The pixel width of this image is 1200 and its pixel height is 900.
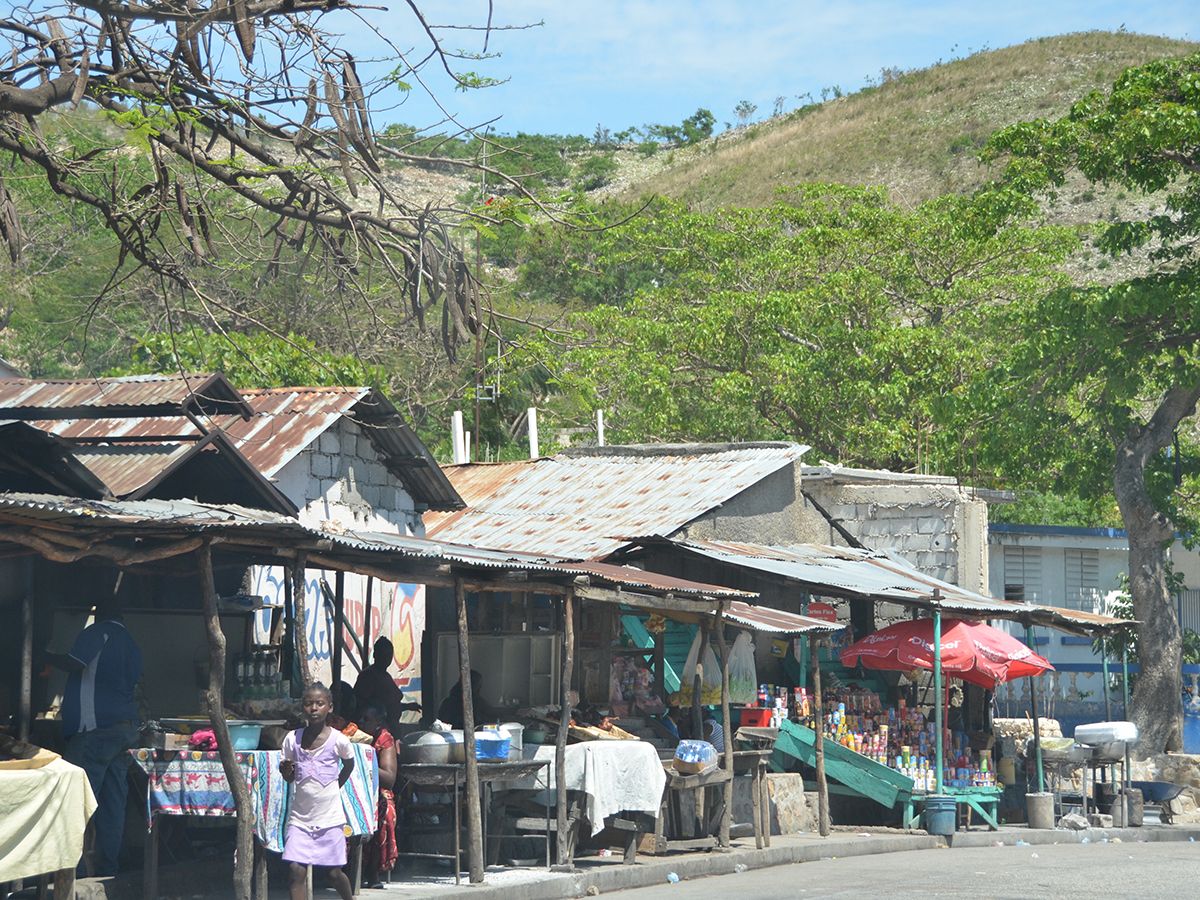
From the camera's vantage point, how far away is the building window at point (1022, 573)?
3027 centimetres

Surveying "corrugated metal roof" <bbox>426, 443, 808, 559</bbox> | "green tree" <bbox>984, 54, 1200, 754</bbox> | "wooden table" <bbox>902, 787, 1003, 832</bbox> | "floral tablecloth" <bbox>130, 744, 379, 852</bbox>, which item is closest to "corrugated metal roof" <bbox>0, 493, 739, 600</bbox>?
"floral tablecloth" <bbox>130, 744, 379, 852</bbox>

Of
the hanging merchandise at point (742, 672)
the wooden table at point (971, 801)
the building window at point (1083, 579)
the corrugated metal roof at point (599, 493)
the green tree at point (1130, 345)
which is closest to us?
the hanging merchandise at point (742, 672)

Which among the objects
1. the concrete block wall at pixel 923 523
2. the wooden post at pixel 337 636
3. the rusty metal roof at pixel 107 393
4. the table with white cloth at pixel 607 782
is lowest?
the table with white cloth at pixel 607 782

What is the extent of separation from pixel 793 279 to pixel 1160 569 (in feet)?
54.6

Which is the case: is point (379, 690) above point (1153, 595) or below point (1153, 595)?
below

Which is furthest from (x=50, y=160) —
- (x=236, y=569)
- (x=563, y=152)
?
(x=563, y=152)

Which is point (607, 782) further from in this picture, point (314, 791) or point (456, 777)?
point (314, 791)

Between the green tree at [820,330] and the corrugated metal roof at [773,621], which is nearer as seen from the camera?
the corrugated metal roof at [773,621]

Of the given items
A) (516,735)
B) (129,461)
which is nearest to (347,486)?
(129,461)

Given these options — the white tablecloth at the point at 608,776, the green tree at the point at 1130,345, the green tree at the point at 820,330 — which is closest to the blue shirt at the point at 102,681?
the white tablecloth at the point at 608,776

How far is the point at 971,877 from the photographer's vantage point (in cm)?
1445

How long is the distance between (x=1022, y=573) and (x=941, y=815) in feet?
40.7

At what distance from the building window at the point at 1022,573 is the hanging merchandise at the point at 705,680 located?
12.3 m

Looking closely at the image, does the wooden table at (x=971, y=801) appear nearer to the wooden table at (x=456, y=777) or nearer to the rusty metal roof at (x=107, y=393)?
the wooden table at (x=456, y=777)
